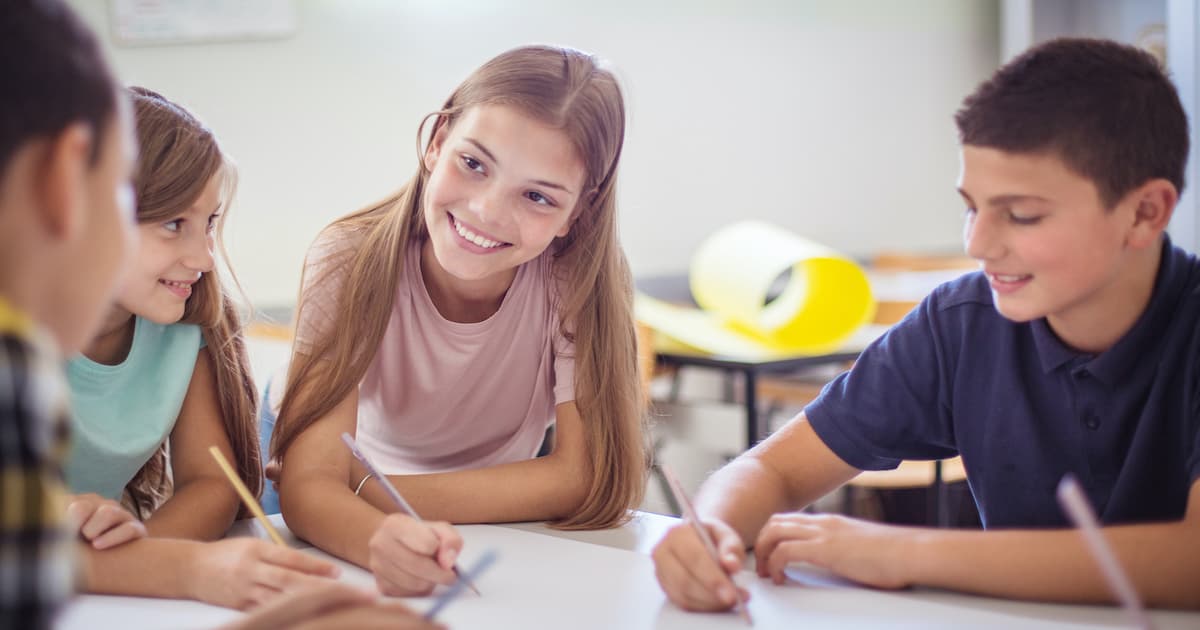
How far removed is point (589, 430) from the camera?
140cm

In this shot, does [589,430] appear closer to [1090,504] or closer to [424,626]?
[1090,504]

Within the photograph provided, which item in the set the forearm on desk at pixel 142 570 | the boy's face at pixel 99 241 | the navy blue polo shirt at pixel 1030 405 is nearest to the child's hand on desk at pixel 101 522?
the forearm on desk at pixel 142 570

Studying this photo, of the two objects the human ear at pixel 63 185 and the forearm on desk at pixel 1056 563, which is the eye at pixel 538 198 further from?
the human ear at pixel 63 185

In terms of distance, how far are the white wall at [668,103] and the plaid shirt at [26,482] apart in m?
2.66

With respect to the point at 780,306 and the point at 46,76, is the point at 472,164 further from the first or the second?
the point at 780,306

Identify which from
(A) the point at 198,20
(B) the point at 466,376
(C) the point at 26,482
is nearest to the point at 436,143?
(B) the point at 466,376

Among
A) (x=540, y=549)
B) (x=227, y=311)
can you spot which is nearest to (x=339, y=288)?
(x=227, y=311)

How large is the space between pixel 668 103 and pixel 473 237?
2925 millimetres

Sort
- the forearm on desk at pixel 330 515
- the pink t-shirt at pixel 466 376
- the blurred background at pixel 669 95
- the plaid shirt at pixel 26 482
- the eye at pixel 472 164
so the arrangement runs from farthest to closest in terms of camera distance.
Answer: the blurred background at pixel 669 95
the pink t-shirt at pixel 466 376
the eye at pixel 472 164
the forearm on desk at pixel 330 515
the plaid shirt at pixel 26 482

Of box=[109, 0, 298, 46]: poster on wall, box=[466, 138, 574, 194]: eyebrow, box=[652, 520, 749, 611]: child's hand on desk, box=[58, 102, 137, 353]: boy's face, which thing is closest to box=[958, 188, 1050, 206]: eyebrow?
box=[652, 520, 749, 611]: child's hand on desk

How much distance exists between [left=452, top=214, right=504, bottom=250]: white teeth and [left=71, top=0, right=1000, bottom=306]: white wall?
1.91 metres

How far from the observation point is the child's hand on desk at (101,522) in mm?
1074

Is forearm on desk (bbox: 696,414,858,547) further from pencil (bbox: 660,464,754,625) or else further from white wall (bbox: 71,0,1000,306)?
white wall (bbox: 71,0,1000,306)

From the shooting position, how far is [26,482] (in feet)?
1.61
